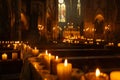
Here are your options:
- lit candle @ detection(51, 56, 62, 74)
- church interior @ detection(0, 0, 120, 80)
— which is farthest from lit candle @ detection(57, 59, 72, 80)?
lit candle @ detection(51, 56, 62, 74)

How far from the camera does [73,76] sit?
2.37 m

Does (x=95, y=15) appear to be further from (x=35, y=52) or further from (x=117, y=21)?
(x=35, y=52)

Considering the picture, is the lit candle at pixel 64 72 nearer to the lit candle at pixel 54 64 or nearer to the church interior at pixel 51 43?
the church interior at pixel 51 43

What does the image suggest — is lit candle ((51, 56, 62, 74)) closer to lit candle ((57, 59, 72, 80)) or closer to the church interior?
the church interior

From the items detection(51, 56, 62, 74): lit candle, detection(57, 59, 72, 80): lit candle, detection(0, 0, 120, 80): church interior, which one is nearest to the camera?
detection(57, 59, 72, 80): lit candle

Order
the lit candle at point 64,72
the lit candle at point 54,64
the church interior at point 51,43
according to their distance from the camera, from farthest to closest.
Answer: the church interior at point 51,43 → the lit candle at point 54,64 → the lit candle at point 64,72

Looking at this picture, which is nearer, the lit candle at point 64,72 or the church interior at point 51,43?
the lit candle at point 64,72

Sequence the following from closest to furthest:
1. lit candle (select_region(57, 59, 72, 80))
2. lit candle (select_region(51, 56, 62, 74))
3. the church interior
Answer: lit candle (select_region(57, 59, 72, 80)), lit candle (select_region(51, 56, 62, 74)), the church interior

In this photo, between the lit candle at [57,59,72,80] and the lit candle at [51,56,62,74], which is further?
the lit candle at [51,56,62,74]

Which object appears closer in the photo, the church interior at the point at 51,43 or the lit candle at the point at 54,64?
the lit candle at the point at 54,64

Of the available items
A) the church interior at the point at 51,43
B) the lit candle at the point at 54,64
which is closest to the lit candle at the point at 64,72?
the church interior at the point at 51,43

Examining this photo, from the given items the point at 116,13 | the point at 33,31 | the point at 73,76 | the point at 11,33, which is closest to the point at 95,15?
the point at 116,13

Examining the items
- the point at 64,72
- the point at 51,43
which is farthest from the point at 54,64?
the point at 51,43

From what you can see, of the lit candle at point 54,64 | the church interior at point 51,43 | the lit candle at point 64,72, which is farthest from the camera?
the church interior at point 51,43
